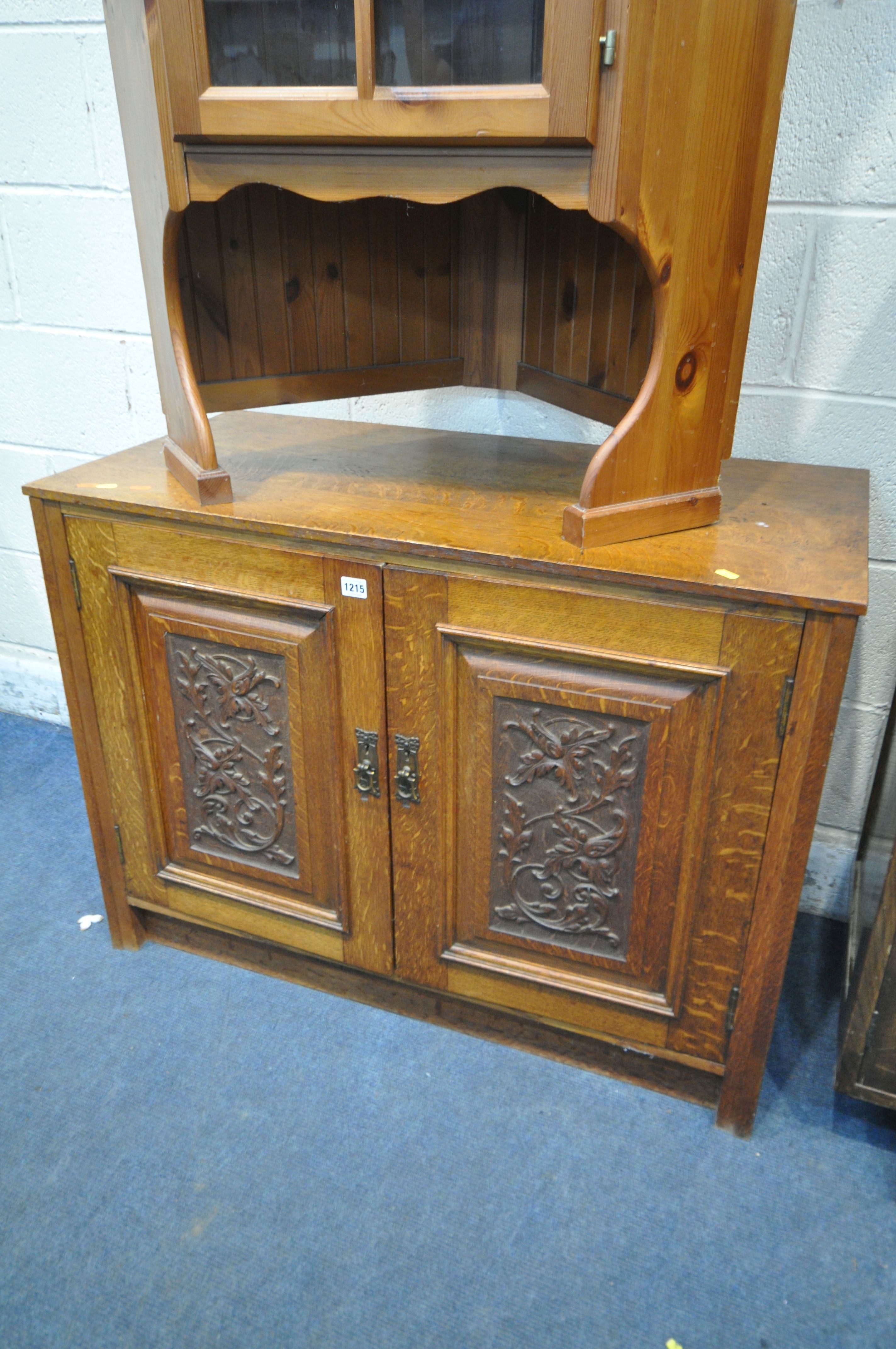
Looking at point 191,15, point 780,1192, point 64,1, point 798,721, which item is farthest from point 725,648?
point 64,1

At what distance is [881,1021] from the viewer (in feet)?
3.93

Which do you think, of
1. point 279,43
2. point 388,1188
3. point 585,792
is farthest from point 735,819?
point 279,43

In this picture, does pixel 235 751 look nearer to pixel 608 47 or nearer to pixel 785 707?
pixel 785 707

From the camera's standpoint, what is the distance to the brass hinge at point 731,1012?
1.21 metres

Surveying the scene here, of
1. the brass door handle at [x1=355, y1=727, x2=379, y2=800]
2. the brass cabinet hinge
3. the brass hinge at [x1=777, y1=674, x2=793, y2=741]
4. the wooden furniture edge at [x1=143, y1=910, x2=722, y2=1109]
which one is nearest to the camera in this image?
the brass cabinet hinge

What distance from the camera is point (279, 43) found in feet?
3.34

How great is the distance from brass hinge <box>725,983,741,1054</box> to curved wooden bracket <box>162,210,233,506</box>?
905 millimetres

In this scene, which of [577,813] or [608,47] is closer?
[608,47]

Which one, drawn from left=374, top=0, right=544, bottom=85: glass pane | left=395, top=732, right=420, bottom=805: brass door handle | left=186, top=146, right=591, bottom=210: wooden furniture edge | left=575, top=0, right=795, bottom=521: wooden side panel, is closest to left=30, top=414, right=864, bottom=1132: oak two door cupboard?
left=395, top=732, right=420, bottom=805: brass door handle

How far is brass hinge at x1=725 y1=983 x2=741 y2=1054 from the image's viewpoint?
121cm

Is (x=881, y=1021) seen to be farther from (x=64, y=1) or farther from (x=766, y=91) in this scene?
(x=64, y=1)

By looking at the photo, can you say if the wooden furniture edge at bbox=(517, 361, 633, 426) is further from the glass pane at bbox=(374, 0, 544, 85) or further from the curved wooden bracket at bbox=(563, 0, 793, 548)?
the glass pane at bbox=(374, 0, 544, 85)

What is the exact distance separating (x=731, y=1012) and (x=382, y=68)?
1171 mm

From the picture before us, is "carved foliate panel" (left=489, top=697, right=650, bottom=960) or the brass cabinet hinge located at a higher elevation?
the brass cabinet hinge
